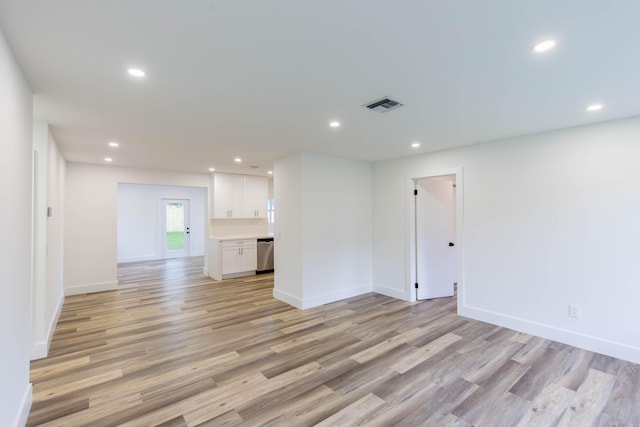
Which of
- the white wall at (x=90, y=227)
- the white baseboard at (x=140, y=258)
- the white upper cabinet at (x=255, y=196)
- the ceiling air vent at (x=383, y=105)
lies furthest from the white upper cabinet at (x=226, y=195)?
the ceiling air vent at (x=383, y=105)

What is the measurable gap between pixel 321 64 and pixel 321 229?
3130mm

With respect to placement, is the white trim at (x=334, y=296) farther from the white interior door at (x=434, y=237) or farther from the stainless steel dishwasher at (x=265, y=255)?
the stainless steel dishwasher at (x=265, y=255)

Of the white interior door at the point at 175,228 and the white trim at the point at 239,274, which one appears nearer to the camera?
the white trim at the point at 239,274

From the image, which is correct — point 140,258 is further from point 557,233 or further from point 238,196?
point 557,233

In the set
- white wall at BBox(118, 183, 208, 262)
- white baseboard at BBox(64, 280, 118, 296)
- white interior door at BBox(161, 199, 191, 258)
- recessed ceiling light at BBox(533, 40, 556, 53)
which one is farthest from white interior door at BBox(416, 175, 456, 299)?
white interior door at BBox(161, 199, 191, 258)

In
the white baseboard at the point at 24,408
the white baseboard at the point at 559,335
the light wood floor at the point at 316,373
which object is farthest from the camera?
the white baseboard at the point at 559,335

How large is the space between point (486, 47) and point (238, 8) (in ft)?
4.62

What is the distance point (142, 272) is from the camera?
7.53 metres

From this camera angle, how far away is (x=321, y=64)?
1947mm

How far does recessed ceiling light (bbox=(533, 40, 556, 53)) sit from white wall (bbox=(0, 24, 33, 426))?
2.96 meters

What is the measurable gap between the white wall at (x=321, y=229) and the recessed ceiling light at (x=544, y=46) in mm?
3210

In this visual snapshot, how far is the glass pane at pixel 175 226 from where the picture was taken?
10125 millimetres

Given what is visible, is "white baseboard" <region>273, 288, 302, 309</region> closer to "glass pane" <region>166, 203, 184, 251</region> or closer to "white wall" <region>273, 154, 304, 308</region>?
"white wall" <region>273, 154, 304, 308</region>

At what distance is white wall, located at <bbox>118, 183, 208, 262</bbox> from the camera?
9.29 meters
